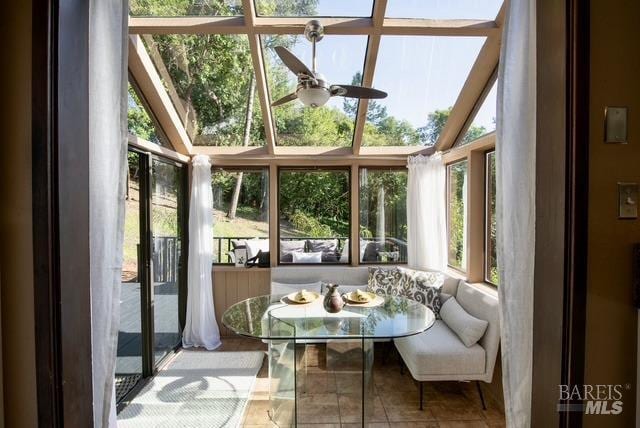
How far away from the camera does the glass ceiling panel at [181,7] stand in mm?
2223

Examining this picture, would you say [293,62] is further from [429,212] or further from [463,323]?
[429,212]

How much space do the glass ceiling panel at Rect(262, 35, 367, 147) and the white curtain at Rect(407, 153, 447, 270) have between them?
966 millimetres

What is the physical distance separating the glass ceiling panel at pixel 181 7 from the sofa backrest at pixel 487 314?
3013mm

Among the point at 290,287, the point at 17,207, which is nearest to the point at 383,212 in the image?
the point at 290,287

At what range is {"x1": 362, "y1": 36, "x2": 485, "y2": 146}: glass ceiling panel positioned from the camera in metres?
2.67

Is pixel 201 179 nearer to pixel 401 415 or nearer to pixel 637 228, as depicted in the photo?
pixel 401 415

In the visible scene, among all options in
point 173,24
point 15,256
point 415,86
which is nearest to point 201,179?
point 173,24

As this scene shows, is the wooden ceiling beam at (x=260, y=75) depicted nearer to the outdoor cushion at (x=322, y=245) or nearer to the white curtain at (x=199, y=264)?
the white curtain at (x=199, y=264)

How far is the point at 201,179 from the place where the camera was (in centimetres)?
358

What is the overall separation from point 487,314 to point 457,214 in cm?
138

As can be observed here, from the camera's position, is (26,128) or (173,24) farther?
(173,24)

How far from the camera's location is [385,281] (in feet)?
11.5

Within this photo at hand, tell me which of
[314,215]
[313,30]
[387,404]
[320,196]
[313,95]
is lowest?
[387,404]

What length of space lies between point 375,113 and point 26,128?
3011mm
